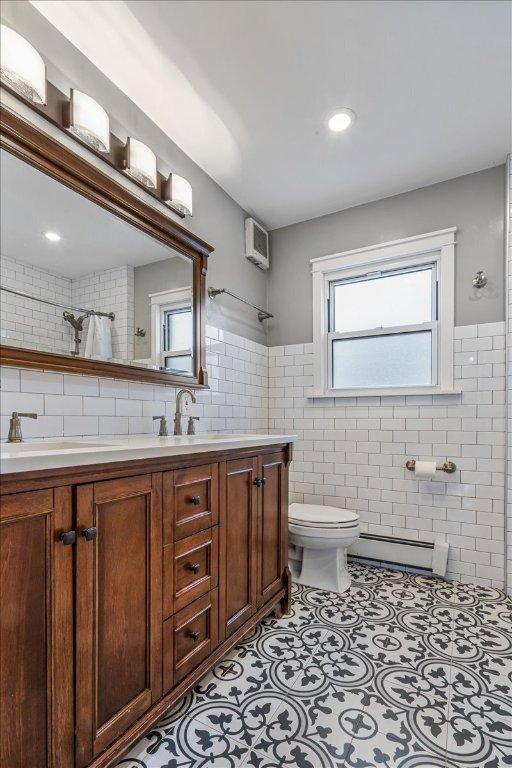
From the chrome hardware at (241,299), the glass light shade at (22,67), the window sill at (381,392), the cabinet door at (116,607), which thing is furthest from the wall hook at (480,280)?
the glass light shade at (22,67)

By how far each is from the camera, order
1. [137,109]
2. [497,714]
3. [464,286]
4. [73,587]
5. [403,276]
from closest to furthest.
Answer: [73,587]
[497,714]
[137,109]
[464,286]
[403,276]

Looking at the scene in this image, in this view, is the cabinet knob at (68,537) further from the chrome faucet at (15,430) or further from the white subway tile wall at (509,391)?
the white subway tile wall at (509,391)

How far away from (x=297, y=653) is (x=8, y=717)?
117cm

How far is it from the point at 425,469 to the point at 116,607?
1945 mm

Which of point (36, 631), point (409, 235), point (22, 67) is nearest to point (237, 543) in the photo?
point (36, 631)

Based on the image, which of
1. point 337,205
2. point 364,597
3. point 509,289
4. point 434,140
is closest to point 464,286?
point 509,289

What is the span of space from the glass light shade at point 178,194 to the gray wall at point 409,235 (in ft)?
3.74

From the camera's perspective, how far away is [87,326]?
161 cm

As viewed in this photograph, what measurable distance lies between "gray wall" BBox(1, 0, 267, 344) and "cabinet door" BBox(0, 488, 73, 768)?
1597 mm

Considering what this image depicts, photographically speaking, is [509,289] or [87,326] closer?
[87,326]

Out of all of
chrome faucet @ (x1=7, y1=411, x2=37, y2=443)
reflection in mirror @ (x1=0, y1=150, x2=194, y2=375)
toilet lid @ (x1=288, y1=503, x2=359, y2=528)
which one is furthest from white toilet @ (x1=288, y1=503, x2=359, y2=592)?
chrome faucet @ (x1=7, y1=411, x2=37, y2=443)

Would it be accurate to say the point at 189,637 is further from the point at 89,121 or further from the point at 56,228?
the point at 89,121

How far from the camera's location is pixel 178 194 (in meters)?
2.03

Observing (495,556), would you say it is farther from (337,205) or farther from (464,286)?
(337,205)
